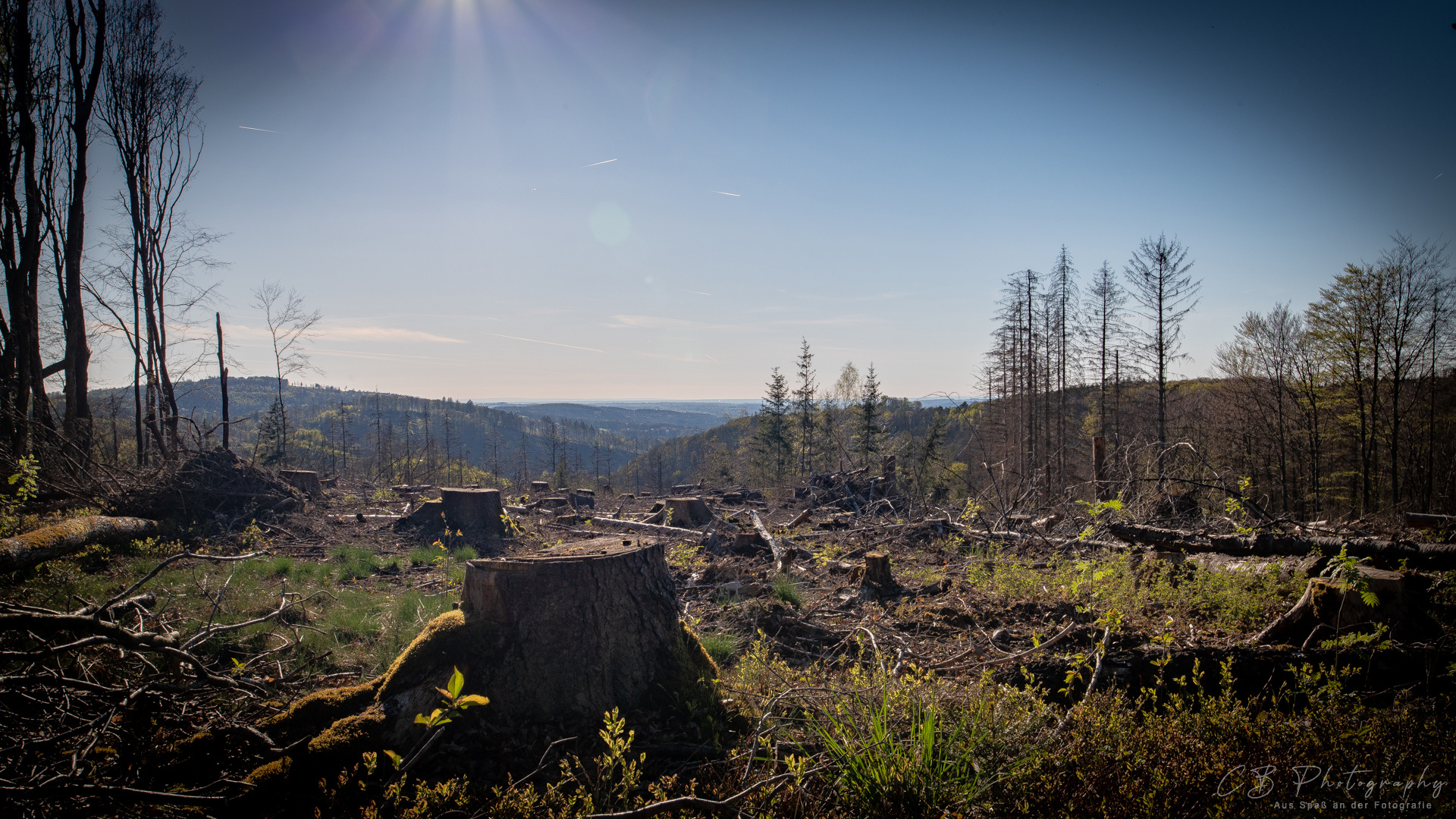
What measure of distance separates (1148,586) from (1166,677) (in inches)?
96.8

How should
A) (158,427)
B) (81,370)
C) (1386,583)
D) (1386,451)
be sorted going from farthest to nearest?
(1386,451) < (158,427) < (81,370) < (1386,583)

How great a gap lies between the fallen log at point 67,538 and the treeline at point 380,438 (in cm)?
208

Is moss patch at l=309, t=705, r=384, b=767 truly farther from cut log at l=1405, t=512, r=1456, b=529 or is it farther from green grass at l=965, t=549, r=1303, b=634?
cut log at l=1405, t=512, r=1456, b=529

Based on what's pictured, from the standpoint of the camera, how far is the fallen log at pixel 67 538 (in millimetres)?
5379

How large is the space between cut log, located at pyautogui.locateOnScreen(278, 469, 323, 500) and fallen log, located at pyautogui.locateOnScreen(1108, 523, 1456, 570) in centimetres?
1529

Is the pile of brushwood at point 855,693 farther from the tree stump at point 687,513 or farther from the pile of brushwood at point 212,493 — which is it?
the tree stump at point 687,513

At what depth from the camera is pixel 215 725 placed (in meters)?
2.53

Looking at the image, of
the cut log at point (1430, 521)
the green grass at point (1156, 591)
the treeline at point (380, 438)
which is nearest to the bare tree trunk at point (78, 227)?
the treeline at point (380, 438)

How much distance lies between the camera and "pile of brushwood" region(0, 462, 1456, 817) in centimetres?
217

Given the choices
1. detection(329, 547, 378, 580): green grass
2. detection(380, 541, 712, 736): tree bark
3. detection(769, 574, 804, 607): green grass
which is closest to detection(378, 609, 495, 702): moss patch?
detection(380, 541, 712, 736): tree bark

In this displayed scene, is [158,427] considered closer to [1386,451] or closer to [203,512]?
[203,512]

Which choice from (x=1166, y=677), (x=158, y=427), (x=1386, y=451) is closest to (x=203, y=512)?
(x=158, y=427)

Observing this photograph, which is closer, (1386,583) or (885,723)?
(885,723)

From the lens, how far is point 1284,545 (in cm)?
477
